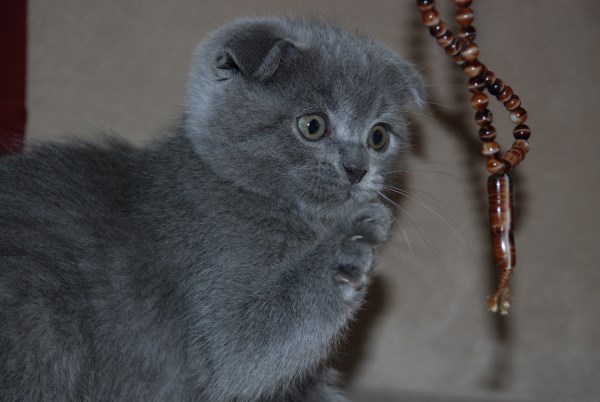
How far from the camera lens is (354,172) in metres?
1.22

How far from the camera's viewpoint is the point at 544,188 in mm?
1918

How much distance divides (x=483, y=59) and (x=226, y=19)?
2.48 ft

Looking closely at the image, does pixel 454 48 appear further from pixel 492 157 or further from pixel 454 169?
pixel 454 169

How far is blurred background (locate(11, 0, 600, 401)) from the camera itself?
1.88 meters

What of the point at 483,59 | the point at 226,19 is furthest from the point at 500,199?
the point at 226,19

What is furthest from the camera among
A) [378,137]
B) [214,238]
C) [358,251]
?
[378,137]

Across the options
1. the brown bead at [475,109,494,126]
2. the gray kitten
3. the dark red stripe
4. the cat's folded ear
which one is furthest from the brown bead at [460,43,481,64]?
the dark red stripe

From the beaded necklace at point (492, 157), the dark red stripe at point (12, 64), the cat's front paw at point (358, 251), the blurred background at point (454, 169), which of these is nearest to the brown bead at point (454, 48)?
the beaded necklace at point (492, 157)

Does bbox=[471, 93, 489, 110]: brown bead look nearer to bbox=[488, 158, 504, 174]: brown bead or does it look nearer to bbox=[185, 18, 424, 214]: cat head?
bbox=[488, 158, 504, 174]: brown bead

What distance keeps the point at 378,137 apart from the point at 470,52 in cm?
27

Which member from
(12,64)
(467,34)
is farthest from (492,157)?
(12,64)

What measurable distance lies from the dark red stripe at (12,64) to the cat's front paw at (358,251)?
1.18 meters

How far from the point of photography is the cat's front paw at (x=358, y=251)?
3.51 feet

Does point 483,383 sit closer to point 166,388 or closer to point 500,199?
point 500,199
